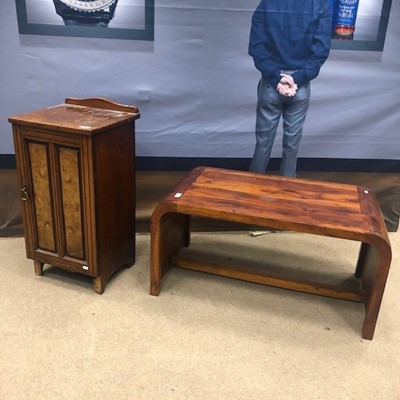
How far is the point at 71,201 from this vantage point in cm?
205

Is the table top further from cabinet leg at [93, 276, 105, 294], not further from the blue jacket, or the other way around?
the blue jacket

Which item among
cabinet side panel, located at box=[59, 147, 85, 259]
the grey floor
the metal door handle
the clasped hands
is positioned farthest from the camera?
the clasped hands

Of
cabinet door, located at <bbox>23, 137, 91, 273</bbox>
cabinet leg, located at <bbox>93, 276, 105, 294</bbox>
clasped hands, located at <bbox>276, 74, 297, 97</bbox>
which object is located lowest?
cabinet leg, located at <bbox>93, 276, 105, 294</bbox>

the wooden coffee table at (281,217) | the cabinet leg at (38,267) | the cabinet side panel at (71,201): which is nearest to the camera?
the wooden coffee table at (281,217)

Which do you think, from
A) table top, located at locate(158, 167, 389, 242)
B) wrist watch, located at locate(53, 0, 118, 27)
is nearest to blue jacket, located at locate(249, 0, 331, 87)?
table top, located at locate(158, 167, 389, 242)

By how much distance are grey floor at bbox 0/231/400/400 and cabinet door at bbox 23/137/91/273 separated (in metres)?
0.18

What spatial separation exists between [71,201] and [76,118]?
1.25 feet

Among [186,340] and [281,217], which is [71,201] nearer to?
[186,340]

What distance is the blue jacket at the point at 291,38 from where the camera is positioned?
7.89 feet

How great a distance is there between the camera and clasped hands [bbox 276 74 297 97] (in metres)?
2.53

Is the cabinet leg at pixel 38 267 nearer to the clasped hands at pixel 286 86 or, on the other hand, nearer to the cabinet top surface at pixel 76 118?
the cabinet top surface at pixel 76 118

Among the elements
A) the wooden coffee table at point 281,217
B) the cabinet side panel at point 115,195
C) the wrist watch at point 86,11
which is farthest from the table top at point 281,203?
the wrist watch at point 86,11

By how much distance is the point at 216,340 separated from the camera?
74.7 inches

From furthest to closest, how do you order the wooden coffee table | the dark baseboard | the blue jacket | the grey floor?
the dark baseboard → the blue jacket → the wooden coffee table → the grey floor
